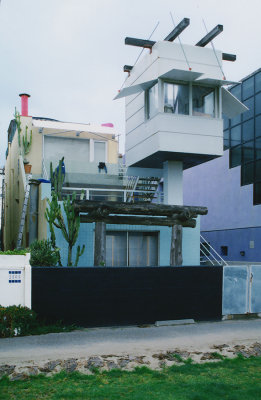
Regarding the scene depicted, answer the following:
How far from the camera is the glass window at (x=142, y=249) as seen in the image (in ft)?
53.7

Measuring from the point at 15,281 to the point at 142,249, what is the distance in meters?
6.67

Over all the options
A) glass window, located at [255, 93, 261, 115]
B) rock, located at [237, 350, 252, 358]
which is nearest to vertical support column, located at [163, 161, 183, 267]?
glass window, located at [255, 93, 261, 115]

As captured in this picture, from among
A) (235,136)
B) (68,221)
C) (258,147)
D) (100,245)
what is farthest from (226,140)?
(68,221)

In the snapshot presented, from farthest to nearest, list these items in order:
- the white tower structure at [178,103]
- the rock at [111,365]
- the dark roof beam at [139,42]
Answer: the dark roof beam at [139,42] → the white tower structure at [178,103] → the rock at [111,365]

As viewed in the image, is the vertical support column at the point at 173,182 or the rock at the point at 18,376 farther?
the vertical support column at the point at 173,182

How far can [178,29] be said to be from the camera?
664 inches

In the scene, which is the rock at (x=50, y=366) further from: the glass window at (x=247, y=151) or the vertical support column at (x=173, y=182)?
the glass window at (x=247, y=151)

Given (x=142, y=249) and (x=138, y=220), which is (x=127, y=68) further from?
(x=142, y=249)

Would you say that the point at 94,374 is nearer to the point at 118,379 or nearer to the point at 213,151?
the point at 118,379

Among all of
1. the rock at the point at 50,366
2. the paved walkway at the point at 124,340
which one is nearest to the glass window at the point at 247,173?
the paved walkway at the point at 124,340

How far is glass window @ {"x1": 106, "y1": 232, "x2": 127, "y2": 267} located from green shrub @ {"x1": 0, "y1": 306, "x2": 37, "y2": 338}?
19.2 ft

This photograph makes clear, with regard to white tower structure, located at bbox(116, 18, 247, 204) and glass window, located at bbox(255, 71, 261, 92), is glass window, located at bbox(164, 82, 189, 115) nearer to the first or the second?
white tower structure, located at bbox(116, 18, 247, 204)

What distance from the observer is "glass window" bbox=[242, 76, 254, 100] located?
24.4 m

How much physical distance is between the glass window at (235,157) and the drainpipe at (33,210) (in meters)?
13.4
